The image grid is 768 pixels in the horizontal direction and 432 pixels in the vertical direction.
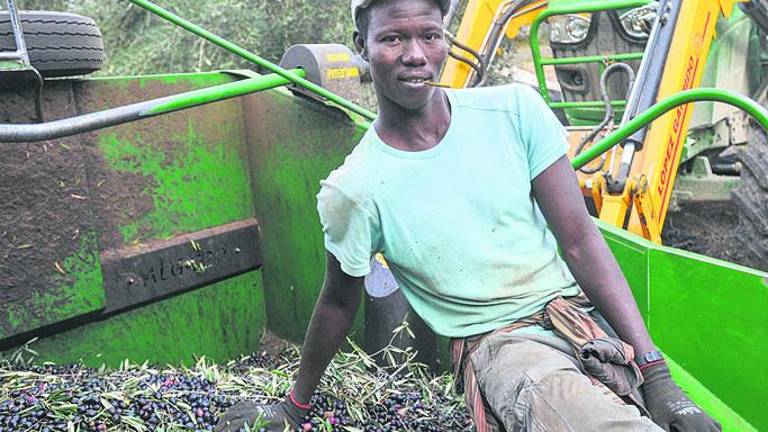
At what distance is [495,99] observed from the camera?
209 centimetres

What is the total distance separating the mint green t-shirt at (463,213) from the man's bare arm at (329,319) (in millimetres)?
102

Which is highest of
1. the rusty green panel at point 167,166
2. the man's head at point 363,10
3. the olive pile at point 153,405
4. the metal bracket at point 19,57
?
the man's head at point 363,10

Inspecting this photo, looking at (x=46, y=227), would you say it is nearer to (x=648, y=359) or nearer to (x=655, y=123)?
(x=648, y=359)

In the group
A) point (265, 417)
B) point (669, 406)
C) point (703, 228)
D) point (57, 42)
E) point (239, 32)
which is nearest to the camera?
point (669, 406)

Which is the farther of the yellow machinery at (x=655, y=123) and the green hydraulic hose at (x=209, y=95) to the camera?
the yellow machinery at (x=655, y=123)

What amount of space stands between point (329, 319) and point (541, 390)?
2.03 ft

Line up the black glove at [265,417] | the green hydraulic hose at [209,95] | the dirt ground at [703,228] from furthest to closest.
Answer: the dirt ground at [703,228]
the green hydraulic hose at [209,95]
the black glove at [265,417]

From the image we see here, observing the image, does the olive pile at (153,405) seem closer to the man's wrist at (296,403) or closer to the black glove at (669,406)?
the man's wrist at (296,403)

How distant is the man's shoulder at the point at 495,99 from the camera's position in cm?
207

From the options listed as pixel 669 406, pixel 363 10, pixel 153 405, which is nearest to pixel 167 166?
pixel 153 405

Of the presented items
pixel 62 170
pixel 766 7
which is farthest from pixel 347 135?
pixel 766 7

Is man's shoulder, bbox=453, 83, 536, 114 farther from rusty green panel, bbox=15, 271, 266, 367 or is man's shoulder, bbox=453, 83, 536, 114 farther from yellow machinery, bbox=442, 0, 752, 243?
rusty green panel, bbox=15, 271, 266, 367

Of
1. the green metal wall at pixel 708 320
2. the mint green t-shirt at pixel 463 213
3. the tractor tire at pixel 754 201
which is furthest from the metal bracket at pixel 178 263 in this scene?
the tractor tire at pixel 754 201

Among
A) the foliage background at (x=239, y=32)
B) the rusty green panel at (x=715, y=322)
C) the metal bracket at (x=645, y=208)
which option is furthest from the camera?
the foliage background at (x=239, y=32)
